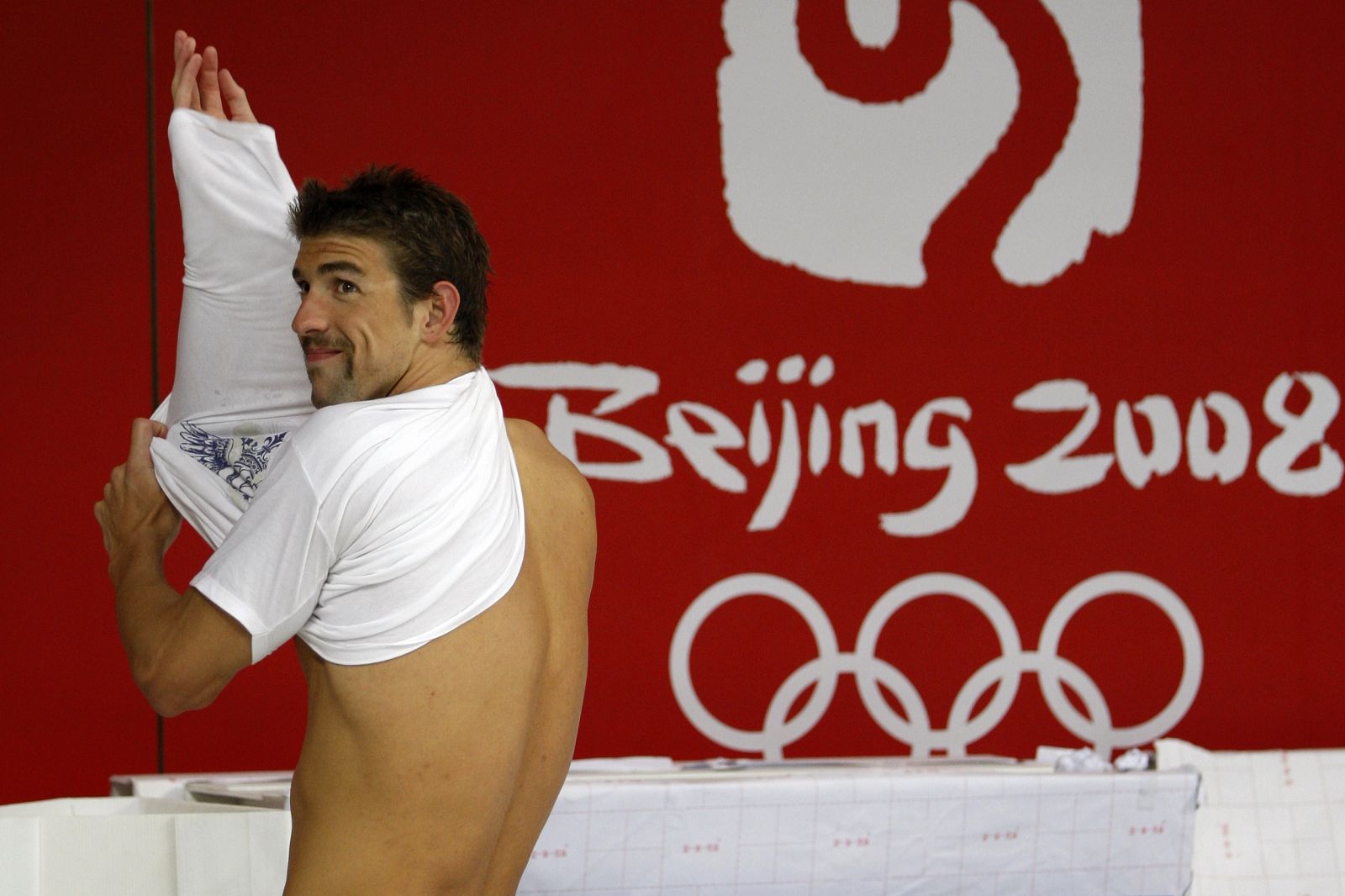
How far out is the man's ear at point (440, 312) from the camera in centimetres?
136

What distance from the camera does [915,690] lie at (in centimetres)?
284

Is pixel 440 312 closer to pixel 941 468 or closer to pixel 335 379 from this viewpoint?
pixel 335 379

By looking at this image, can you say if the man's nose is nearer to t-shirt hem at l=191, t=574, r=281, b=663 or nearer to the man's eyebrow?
the man's eyebrow

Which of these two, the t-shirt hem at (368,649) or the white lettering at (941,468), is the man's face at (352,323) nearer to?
the t-shirt hem at (368,649)

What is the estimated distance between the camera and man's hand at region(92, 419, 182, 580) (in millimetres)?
1329

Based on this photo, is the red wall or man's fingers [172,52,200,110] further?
the red wall

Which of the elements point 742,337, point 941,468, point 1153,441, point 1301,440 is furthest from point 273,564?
point 1301,440

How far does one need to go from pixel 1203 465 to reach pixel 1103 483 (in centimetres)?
20

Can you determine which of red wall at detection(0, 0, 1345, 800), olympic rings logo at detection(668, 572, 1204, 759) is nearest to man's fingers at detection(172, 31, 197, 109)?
red wall at detection(0, 0, 1345, 800)

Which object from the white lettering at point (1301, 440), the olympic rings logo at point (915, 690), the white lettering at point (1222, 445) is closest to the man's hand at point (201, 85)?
the olympic rings logo at point (915, 690)

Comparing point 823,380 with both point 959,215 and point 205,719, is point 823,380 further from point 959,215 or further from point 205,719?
point 205,719

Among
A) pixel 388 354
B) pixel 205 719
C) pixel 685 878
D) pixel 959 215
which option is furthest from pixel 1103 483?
pixel 388 354

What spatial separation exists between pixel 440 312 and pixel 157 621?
350 mm

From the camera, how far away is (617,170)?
272 cm
